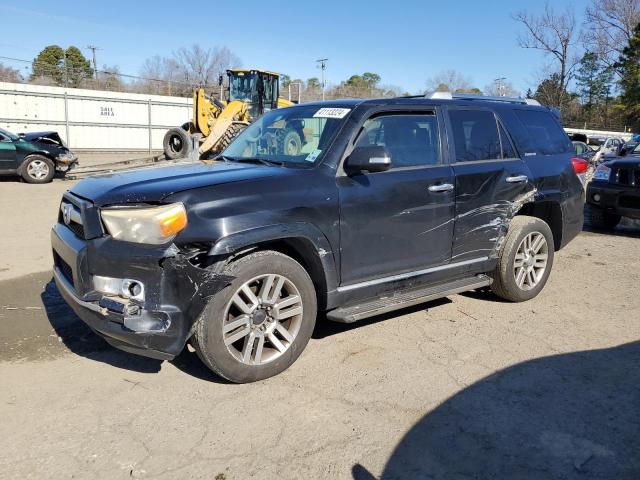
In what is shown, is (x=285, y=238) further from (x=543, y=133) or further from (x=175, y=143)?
(x=175, y=143)

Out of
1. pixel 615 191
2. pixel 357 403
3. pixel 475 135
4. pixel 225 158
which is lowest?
pixel 357 403

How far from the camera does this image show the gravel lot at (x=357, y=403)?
8.97 ft

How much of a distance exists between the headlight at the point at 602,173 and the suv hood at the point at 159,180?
7263mm

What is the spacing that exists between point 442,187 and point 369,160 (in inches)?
35.0

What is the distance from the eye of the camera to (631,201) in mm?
8539

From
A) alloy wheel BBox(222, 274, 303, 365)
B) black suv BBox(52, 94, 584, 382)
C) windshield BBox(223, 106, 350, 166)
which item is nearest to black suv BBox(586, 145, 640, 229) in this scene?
black suv BBox(52, 94, 584, 382)

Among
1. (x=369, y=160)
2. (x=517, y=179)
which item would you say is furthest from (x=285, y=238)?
(x=517, y=179)

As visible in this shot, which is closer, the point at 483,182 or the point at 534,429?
the point at 534,429

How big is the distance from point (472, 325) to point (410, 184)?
1.44 m

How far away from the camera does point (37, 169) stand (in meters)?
14.5

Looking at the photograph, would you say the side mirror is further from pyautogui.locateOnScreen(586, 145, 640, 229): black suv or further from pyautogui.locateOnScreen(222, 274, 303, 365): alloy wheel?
pyautogui.locateOnScreen(586, 145, 640, 229): black suv

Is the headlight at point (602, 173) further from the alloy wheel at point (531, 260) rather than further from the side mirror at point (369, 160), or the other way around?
the side mirror at point (369, 160)

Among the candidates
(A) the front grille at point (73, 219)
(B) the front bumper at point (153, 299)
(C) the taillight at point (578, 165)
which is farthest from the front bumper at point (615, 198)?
(A) the front grille at point (73, 219)

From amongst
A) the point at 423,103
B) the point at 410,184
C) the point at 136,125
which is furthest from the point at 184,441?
the point at 136,125
